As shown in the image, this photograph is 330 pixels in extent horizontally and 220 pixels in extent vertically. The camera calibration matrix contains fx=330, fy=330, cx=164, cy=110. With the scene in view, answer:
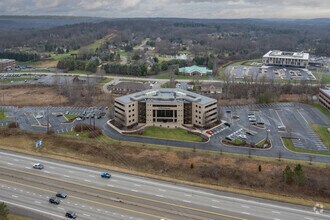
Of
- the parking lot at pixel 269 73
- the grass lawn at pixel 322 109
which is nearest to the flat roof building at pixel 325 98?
the grass lawn at pixel 322 109

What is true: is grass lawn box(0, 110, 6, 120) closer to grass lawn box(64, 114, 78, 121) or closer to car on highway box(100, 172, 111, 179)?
grass lawn box(64, 114, 78, 121)

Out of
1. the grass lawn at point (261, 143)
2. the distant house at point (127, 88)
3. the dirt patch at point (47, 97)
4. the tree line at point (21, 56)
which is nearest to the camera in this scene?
the grass lawn at point (261, 143)

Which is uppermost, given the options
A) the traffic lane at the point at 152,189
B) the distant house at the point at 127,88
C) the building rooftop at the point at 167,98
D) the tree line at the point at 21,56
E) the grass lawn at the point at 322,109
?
the tree line at the point at 21,56

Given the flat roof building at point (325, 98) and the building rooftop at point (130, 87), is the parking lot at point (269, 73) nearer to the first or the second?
the flat roof building at point (325, 98)

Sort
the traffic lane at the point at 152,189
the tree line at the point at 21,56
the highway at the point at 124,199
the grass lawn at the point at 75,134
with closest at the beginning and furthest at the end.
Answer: the highway at the point at 124,199 < the traffic lane at the point at 152,189 < the grass lawn at the point at 75,134 < the tree line at the point at 21,56

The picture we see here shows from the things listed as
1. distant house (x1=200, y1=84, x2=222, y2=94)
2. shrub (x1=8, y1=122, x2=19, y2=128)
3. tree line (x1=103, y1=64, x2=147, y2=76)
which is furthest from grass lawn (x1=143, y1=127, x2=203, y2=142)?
tree line (x1=103, y1=64, x2=147, y2=76)

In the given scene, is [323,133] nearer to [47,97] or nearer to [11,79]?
[47,97]
